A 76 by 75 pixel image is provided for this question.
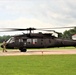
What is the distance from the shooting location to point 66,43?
35.1 meters

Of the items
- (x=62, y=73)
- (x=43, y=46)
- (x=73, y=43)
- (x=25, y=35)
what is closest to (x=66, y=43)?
(x=73, y=43)

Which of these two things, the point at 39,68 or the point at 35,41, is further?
the point at 35,41

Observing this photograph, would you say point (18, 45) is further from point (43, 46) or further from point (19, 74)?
point (19, 74)

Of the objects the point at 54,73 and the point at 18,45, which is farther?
the point at 18,45

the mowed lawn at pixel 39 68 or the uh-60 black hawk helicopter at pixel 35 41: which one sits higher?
the uh-60 black hawk helicopter at pixel 35 41

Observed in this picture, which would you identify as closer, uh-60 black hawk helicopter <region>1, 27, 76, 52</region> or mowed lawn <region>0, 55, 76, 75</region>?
mowed lawn <region>0, 55, 76, 75</region>

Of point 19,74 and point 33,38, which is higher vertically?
point 33,38

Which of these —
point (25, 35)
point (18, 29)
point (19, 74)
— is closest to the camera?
point (19, 74)

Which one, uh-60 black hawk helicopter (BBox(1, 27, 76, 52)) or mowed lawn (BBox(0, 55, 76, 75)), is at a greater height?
uh-60 black hawk helicopter (BBox(1, 27, 76, 52))

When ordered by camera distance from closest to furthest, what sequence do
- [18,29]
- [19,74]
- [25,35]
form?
[19,74] → [18,29] → [25,35]

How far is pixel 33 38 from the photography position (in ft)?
113

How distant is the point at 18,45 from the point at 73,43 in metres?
7.17

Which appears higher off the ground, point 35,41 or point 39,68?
point 35,41

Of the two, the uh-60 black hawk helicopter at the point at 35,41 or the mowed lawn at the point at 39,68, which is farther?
the uh-60 black hawk helicopter at the point at 35,41
